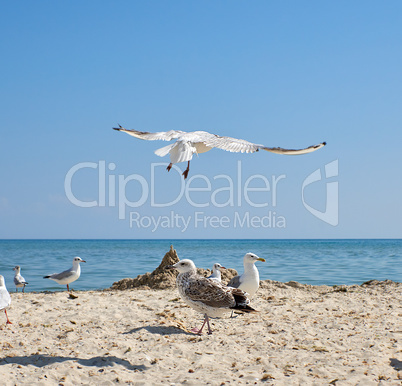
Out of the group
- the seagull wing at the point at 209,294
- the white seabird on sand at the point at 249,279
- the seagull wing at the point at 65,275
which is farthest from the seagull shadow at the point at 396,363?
the seagull wing at the point at 65,275

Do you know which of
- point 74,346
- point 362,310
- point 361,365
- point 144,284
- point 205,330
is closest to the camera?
point 361,365

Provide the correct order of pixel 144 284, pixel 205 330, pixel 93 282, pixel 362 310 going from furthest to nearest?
pixel 93 282 < pixel 144 284 < pixel 362 310 < pixel 205 330

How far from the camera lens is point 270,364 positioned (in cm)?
518

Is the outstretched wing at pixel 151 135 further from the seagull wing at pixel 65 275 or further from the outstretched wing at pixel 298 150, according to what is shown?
the seagull wing at pixel 65 275

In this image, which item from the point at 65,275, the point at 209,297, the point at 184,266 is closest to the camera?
the point at 209,297

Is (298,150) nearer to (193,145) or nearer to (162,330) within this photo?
(193,145)

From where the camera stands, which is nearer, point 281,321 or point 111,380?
point 111,380

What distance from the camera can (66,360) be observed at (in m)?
5.25

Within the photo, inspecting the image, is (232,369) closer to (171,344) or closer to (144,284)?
(171,344)

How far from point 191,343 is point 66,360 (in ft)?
5.13

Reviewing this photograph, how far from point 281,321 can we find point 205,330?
4.02 ft

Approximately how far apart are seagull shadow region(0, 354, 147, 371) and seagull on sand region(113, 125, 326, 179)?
2.26 m

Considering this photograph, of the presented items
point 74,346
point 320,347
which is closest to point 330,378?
point 320,347

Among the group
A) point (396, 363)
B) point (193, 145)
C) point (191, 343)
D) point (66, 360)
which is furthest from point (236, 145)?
point (66, 360)
